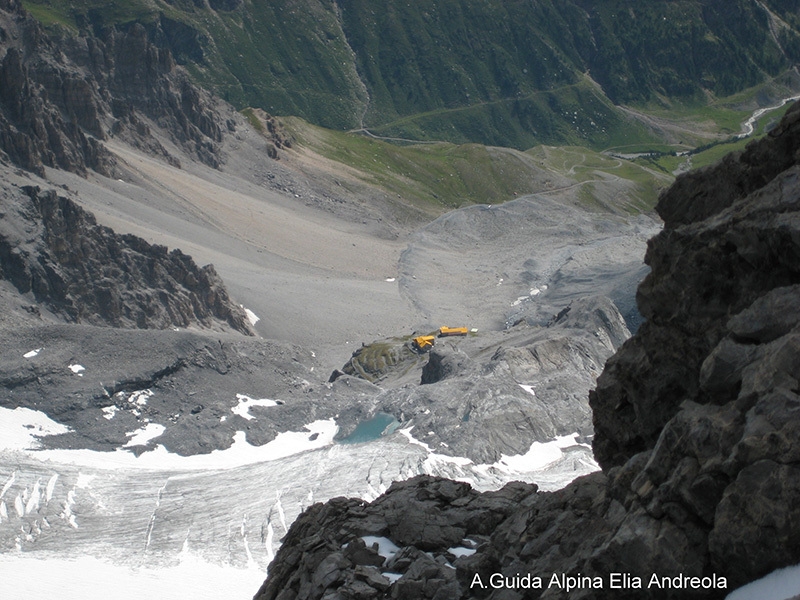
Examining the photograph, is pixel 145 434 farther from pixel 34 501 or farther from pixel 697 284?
pixel 697 284

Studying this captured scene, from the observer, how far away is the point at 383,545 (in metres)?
24.8

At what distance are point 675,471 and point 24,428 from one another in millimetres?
57212

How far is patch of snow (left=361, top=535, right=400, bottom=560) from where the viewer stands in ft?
80.3

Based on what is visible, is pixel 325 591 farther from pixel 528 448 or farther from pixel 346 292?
pixel 346 292

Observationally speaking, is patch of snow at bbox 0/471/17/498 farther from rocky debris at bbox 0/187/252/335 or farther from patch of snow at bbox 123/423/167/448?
rocky debris at bbox 0/187/252/335

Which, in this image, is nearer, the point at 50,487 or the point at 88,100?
the point at 50,487

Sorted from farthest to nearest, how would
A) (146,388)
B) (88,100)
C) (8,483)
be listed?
(88,100)
(146,388)
(8,483)

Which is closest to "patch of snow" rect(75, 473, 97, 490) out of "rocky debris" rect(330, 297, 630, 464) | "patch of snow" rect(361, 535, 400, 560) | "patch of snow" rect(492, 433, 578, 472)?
"rocky debris" rect(330, 297, 630, 464)

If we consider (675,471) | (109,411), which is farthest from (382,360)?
(675,471)

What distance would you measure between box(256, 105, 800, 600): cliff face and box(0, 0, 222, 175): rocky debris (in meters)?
98.9

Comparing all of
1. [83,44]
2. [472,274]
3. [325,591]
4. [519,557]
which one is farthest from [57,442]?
[83,44]

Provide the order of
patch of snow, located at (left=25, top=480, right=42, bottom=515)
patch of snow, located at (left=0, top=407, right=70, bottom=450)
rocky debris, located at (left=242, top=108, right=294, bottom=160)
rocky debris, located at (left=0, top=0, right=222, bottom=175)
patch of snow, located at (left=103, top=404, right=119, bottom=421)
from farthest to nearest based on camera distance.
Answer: rocky debris, located at (left=242, top=108, right=294, bottom=160) < rocky debris, located at (left=0, top=0, right=222, bottom=175) < patch of snow, located at (left=103, top=404, right=119, bottom=421) < patch of snow, located at (left=0, top=407, right=70, bottom=450) < patch of snow, located at (left=25, top=480, right=42, bottom=515)

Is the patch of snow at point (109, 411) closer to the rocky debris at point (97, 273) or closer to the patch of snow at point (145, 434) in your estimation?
the patch of snow at point (145, 434)

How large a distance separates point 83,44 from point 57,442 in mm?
126277
